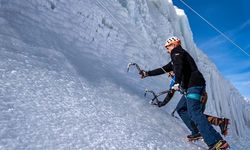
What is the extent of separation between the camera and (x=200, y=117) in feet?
16.4

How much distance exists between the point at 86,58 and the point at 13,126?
3.12 meters

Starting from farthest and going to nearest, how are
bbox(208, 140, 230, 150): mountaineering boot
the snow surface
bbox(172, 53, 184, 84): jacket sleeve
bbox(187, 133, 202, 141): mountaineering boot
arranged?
bbox(187, 133, 202, 141): mountaineering boot < bbox(172, 53, 184, 84): jacket sleeve < bbox(208, 140, 230, 150): mountaineering boot < the snow surface

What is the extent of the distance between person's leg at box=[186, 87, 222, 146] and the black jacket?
0.13 metres

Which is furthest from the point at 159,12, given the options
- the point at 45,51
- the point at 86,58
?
the point at 45,51

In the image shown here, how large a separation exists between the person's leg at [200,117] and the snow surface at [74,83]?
418 mm

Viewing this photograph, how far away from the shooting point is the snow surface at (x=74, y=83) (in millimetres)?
3660

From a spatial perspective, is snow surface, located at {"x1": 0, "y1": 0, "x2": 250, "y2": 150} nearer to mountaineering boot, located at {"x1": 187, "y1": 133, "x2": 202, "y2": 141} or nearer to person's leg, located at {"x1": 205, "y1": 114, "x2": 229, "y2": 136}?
mountaineering boot, located at {"x1": 187, "y1": 133, "x2": 202, "y2": 141}

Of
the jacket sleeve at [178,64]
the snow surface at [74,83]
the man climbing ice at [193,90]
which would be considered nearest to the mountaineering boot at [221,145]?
the man climbing ice at [193,90]

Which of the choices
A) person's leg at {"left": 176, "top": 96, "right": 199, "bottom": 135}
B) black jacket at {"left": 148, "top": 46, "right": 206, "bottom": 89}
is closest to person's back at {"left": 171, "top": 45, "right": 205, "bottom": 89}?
black jacket at {"left": 148, "top": 46, "right": 206, "bottom": 89}

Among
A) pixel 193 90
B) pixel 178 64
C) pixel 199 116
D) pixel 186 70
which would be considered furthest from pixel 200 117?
pixel 178 64

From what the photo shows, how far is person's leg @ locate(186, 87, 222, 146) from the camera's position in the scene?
4945 mm

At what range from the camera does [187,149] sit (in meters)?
5.09

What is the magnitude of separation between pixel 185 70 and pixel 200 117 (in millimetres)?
760

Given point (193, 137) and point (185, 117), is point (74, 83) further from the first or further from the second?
point (193, 137)
